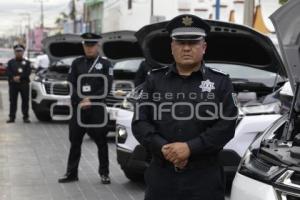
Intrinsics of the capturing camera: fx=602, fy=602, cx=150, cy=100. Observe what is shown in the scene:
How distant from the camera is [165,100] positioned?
12.2 ft

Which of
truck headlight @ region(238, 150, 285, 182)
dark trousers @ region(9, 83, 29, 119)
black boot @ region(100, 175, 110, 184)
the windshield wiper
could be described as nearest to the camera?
truck headlight @ region(238, 150, 285, 182)

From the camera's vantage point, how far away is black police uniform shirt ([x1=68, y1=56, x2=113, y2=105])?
7309mm

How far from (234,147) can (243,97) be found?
3.56 ft

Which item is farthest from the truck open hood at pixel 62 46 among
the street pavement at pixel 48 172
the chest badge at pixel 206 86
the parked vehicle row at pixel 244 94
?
the chest badge at pixel 206 86

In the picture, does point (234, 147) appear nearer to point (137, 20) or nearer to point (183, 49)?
point (183, 49)

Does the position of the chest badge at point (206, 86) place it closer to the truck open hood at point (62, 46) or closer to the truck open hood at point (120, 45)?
the truck open hood at point (120, 45)

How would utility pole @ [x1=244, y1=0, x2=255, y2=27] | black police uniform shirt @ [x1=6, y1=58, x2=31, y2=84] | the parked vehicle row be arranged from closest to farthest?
the parked vehicle row → black police uniform shirt @ [x1=6, y1=58, x2=31, y2=84] → utility pole @ [x1=244, y1=0, x2=255, y2=27]

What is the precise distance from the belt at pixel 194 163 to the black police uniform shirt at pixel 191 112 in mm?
37

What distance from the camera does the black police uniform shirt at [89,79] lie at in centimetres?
731

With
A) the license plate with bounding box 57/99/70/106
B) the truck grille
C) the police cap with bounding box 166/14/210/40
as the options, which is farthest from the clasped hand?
the truck grille

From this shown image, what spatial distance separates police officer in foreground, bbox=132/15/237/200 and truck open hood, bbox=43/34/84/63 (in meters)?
10.5

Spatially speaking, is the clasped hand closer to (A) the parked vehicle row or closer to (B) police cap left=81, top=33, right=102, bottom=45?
(A) the parked vehicle row

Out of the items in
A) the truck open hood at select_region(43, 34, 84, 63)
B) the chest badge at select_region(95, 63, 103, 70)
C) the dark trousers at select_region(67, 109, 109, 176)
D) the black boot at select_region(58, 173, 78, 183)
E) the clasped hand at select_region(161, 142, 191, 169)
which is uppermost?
the chest badge at select_region(95, 63, 103, 70)

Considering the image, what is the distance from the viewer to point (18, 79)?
14023 mm
